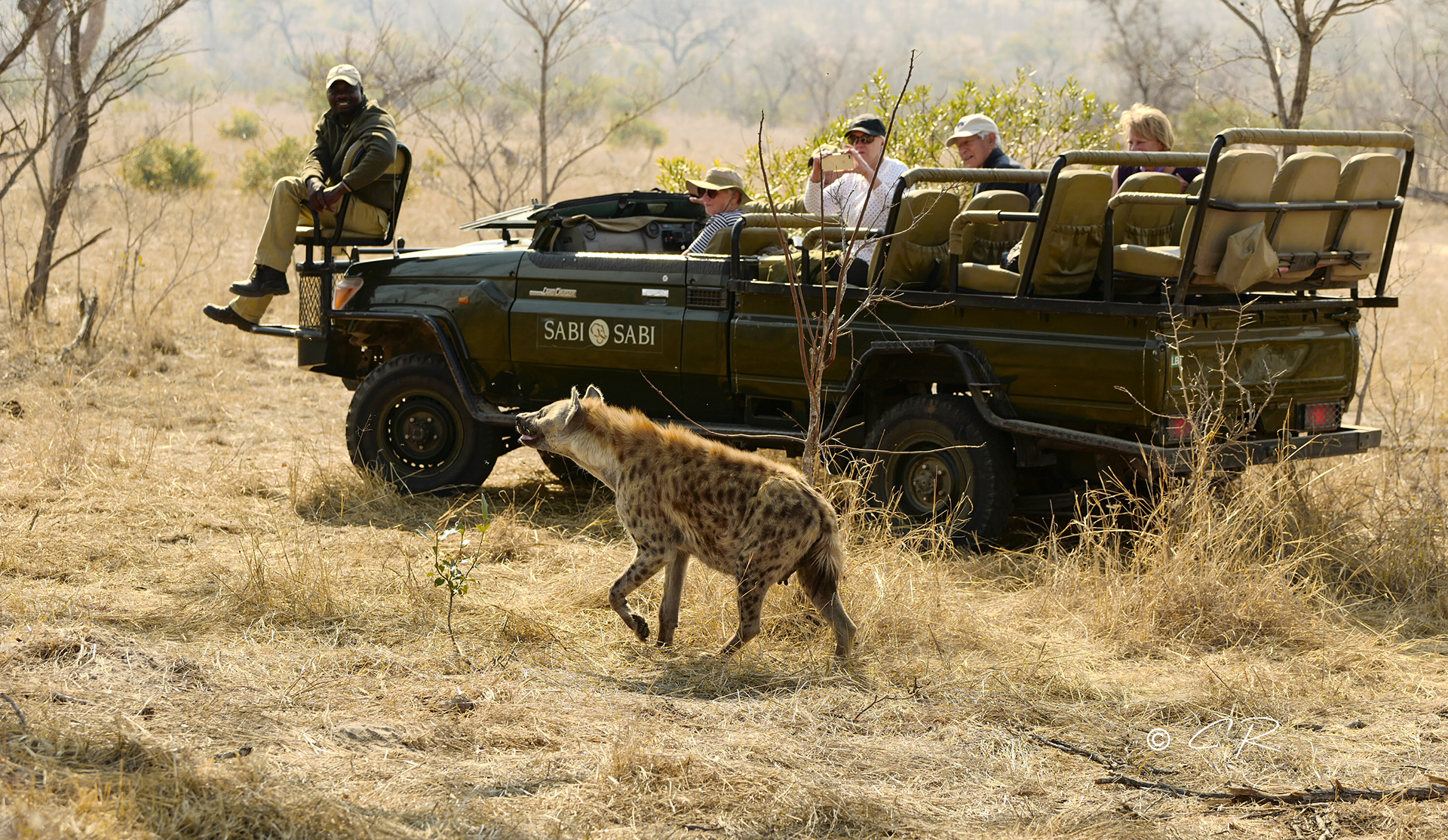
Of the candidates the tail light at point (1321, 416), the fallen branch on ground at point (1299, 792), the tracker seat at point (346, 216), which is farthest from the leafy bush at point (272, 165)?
the fallen branch on ground at point (1299, 792)

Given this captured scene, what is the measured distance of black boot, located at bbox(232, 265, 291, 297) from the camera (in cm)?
838

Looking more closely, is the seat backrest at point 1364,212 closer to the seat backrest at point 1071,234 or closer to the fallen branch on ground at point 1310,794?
the seat backrest at point 1071,234

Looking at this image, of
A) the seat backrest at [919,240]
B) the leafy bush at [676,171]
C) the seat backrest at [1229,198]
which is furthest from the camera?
the leafy bush at [676,171]

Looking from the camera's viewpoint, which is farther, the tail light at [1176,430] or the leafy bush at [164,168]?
the leafy bush at [164,168]

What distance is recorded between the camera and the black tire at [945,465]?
22.7ft

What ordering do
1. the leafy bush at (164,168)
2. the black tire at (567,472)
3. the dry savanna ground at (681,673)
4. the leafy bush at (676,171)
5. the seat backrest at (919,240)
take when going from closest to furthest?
1. the dry savanna ground at (681,673)
2. the seat backrest at (919,240)
3. the black tire at (567,472)
4. the leafy bush at (676,171)
5. the leafy bush at (164,168)

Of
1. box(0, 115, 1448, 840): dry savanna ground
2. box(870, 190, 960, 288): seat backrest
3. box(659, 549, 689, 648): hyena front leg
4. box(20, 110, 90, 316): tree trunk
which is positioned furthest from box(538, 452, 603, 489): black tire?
box(20, 110, 90, 316): tree trunk

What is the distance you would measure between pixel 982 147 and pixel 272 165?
63.8 feet

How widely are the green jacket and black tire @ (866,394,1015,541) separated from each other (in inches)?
135

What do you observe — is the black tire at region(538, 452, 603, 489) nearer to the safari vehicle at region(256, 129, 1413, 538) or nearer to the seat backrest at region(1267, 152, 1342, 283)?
the safari vehicle at region(256, 129, 1413, 538)

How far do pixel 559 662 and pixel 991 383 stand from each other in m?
2.60

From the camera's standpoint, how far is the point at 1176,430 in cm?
644

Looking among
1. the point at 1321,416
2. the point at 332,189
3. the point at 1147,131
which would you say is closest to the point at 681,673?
the point at 1321,416

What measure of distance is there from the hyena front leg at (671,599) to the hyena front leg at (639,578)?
69 mm
